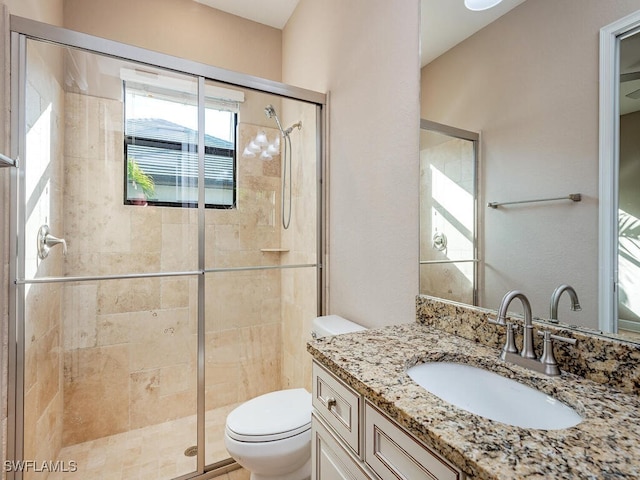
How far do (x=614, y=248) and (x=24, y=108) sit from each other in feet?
7.24

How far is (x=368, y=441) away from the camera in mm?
778

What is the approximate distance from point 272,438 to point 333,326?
585 millimetres

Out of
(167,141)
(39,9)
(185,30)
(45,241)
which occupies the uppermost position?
(185,30)

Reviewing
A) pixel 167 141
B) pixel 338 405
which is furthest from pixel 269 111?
pixel 338 405

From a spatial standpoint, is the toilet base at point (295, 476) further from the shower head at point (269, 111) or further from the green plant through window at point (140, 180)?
the shower head at point (269, 111)

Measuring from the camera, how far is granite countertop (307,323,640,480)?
1.57 ft

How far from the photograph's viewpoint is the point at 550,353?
0.83 meters

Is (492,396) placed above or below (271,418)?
above

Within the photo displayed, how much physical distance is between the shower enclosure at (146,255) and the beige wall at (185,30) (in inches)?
37.1

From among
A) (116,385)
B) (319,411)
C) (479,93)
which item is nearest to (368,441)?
(319,411)

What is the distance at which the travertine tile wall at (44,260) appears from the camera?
55.7 inches

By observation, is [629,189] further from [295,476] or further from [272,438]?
[295,476]

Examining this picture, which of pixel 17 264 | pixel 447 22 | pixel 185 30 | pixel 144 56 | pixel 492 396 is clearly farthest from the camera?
pixel 185 30

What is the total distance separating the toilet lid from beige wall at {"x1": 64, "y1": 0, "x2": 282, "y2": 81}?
8.30 ft
